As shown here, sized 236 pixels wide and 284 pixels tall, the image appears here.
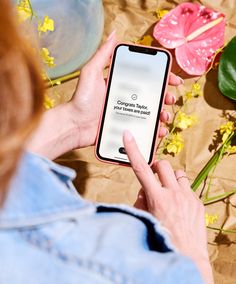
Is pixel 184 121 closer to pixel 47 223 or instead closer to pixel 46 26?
pixel 46 26

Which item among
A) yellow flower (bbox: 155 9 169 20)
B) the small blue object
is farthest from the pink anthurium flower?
the small blue object

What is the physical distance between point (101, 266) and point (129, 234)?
0.21 feet

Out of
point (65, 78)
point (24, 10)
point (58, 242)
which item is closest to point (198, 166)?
point (65, 78)

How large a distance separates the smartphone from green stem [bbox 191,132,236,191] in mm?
102

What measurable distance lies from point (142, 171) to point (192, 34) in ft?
1.05

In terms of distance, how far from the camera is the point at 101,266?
0.46 metres

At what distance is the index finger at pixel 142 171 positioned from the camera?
2.35 feet

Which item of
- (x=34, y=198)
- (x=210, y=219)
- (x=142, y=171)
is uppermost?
(x=34, y=198)

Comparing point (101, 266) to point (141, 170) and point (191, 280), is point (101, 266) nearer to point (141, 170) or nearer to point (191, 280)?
point (191, 280)

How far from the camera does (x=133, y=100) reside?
806mm

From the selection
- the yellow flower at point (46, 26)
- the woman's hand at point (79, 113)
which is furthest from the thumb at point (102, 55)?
the yellow flower at point (46, 26)

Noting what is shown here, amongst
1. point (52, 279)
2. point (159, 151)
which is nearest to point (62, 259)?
point (52, 279)

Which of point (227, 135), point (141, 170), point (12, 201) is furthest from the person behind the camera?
point (227, 135)

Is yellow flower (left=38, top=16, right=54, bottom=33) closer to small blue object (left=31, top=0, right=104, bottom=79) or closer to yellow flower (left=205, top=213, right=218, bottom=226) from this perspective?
small blue object (left=31, top=0, right=104, bottom=79)
